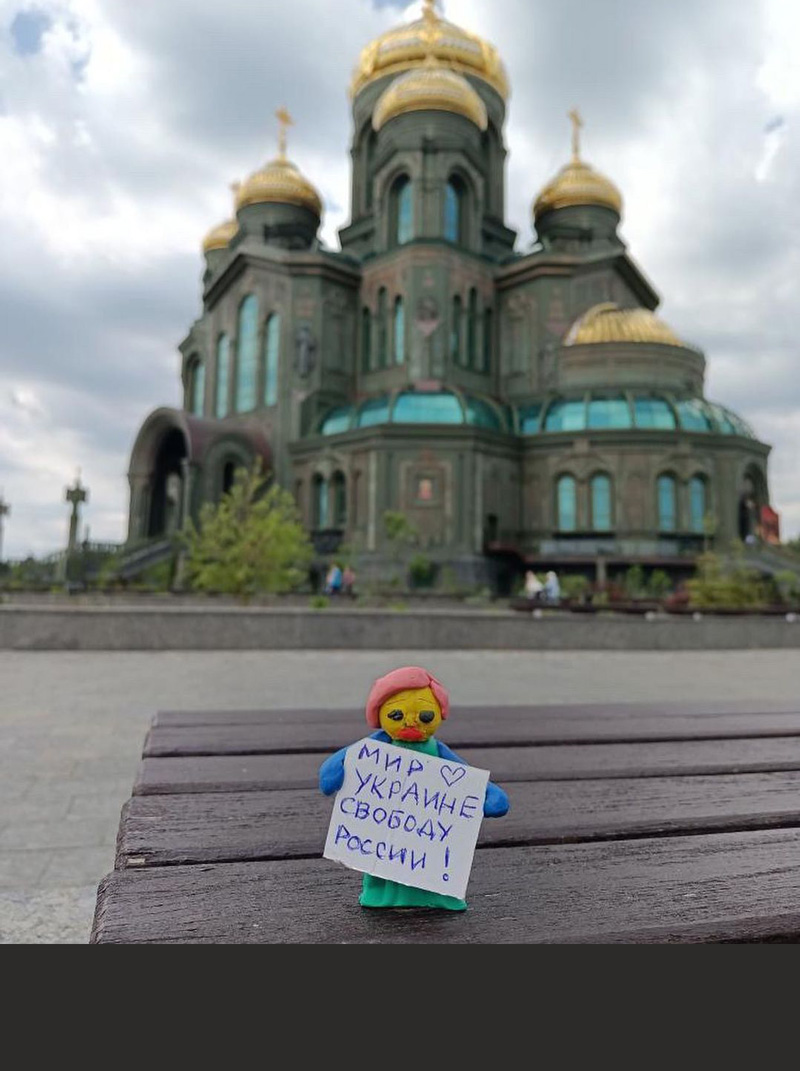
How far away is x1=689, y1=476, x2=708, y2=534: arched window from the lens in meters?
32.3

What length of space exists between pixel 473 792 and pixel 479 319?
132 ft

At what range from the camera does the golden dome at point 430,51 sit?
145ft

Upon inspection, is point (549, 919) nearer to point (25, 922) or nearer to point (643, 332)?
point (25, 922)

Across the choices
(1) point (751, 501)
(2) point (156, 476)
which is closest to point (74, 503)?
(2) point (156, 476)

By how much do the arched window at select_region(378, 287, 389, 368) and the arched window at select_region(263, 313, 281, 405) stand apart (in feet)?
17.2

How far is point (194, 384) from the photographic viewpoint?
48125 millimetres

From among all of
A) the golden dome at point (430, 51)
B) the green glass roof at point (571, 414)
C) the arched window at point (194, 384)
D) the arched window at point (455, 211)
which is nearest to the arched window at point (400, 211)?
the arched window at point (455, 211)

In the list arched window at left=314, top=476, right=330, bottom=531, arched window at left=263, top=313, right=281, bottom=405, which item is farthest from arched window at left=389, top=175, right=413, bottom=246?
arched window at left=314, top=476, right=330, bottom=531

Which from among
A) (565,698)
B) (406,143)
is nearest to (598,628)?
(565,698)

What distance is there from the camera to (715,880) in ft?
5.32

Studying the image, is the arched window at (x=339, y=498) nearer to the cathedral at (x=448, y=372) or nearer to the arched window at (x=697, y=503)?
the cathedral at (x=448, y=372)

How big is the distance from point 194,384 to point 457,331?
1877 centimetres

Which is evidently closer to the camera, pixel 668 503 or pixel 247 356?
pixel 668 503

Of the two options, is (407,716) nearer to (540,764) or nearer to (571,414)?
(540,764)
